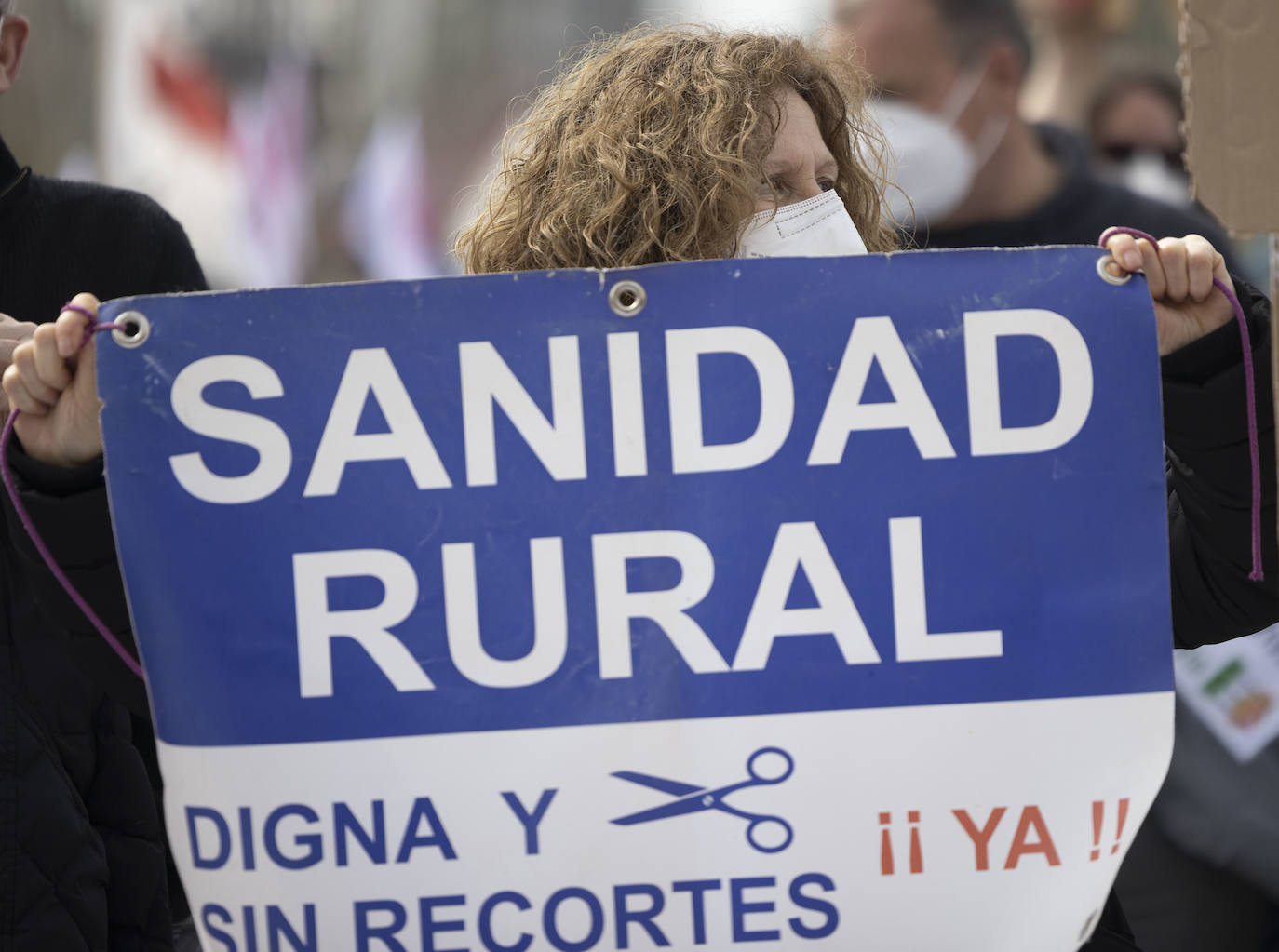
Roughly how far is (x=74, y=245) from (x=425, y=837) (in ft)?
3.35

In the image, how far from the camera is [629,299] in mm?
1503

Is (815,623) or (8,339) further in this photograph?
(8,339)

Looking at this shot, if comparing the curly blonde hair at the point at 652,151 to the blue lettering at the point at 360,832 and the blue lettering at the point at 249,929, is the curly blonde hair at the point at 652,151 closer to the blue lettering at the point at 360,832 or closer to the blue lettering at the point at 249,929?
the blue lettering at the point at 360,832

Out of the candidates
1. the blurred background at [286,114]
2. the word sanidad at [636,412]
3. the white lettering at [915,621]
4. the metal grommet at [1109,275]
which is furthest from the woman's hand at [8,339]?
the blurred background at [286,114]

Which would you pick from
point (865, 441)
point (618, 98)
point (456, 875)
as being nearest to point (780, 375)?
point (865, 441)

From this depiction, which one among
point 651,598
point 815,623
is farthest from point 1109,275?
point 651,598

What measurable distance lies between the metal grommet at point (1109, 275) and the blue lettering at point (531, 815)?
2.44ft

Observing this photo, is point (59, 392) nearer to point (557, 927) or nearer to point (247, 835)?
point (247, 835)

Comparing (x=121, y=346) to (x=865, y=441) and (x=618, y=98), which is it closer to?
(x=618, y=98)

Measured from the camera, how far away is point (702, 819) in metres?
1.45

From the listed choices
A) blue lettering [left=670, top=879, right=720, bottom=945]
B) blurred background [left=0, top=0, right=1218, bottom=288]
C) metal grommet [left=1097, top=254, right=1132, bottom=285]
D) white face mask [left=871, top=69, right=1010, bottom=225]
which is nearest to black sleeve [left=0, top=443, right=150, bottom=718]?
blue lettering [left=670, top=879, right=720, bottom=945]

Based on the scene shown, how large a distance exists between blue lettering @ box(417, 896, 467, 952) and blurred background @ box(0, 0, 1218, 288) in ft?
26.3

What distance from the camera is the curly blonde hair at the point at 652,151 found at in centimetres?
166

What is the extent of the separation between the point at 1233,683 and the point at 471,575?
1877mm
